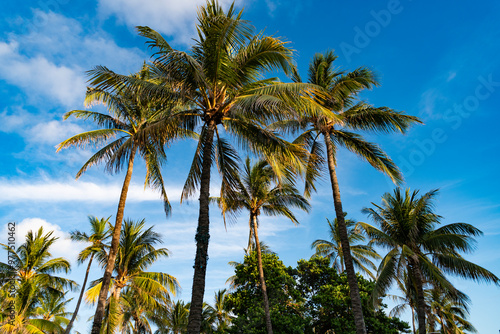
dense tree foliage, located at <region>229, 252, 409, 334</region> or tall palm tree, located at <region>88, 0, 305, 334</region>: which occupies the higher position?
tall palm tree, located at <region>88, 0, 305, 334</region>

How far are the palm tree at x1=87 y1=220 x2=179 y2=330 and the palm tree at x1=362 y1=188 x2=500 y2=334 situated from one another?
422 inches

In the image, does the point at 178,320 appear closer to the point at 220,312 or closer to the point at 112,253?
the point at 220,312

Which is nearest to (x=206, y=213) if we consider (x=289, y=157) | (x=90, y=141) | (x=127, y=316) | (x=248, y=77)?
(x=289, y=157)

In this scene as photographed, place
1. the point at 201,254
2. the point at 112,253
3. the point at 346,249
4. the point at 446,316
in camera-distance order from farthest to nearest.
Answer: the point at 446,316 < the point at 112,253 < the point at 346,249 < the point at 201,254

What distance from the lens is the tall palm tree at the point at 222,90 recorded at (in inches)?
339

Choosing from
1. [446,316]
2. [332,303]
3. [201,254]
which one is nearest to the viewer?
[201,254]

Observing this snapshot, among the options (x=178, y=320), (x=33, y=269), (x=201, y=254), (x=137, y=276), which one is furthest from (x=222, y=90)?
(x=178, y=320)

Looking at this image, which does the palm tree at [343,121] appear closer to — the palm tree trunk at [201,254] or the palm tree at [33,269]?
the palm tree trunk at [201,254]

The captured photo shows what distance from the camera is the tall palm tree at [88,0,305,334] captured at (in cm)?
861

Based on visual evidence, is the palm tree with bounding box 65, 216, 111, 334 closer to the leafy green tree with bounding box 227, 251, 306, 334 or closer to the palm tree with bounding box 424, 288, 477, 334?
the leafy green tree with bounding box 227, 251, 306, 334

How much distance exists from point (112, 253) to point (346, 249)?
9.06 meters

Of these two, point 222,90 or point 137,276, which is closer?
point 222,90

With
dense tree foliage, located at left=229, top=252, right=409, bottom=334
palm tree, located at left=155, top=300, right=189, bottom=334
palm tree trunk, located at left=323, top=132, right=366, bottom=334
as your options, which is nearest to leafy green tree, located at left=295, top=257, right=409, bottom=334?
dense tree foliage, located at left=229, top=252, right=409, bottom=334

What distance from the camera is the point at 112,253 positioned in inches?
491
